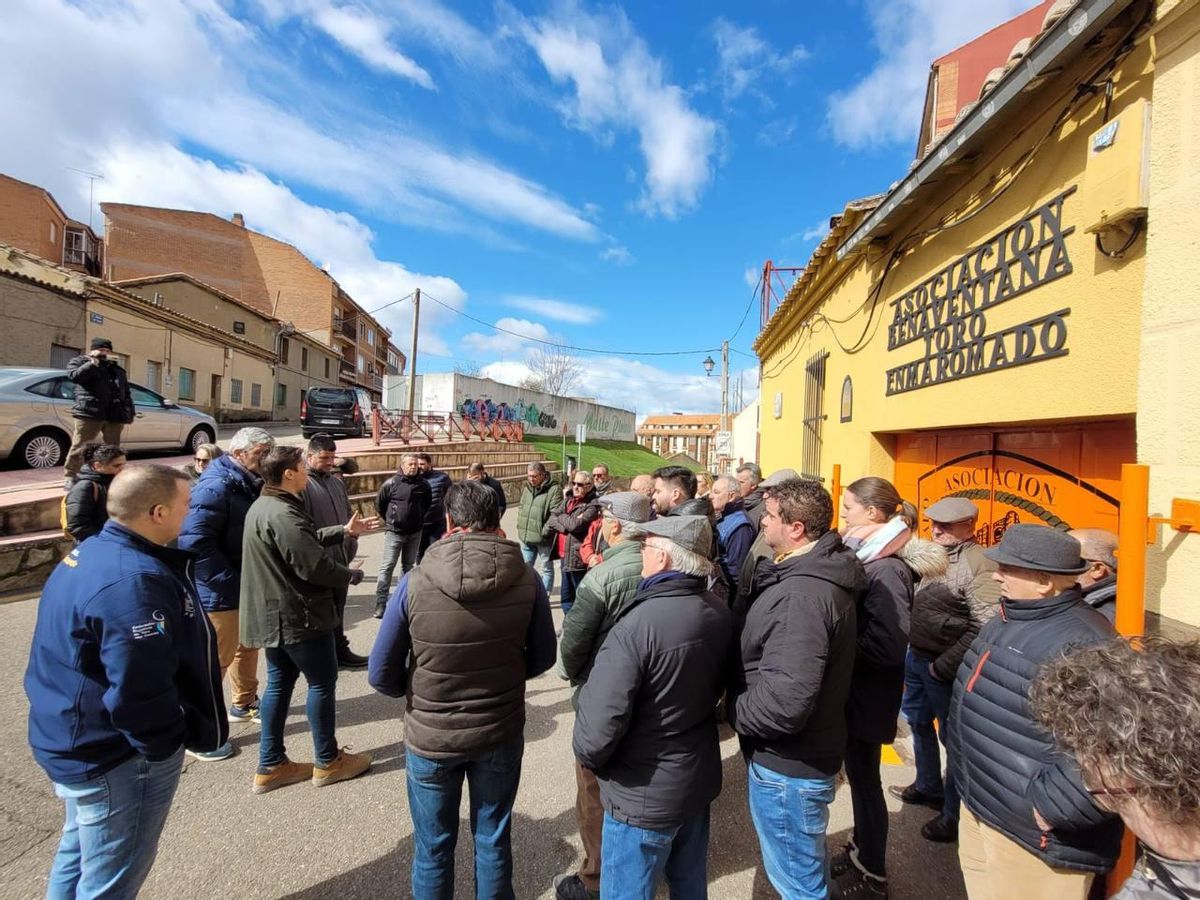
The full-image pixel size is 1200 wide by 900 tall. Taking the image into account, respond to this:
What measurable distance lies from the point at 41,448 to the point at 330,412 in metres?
7.59

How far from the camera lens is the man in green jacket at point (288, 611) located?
2766mm

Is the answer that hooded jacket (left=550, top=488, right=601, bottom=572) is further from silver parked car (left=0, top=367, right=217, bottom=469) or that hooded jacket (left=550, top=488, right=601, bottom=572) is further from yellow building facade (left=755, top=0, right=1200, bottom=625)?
silver parked car (left=0, top=367, right=217, bottom=469)

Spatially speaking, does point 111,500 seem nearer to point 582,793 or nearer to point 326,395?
point 582,793

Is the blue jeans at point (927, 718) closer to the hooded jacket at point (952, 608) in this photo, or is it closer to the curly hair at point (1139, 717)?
the hooded jacket at point (952, 608)

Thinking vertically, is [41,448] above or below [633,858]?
above

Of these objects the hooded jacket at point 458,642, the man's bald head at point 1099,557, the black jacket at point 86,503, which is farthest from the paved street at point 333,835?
the man's bald head at point 1099,557

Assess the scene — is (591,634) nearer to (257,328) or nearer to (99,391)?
(99,391)

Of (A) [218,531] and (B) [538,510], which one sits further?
(B) [538,510]

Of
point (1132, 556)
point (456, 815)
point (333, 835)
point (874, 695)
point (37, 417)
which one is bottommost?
point (333, 835)

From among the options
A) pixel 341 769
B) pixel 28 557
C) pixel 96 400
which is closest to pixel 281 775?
pixel 341 769

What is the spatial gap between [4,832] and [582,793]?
272cm

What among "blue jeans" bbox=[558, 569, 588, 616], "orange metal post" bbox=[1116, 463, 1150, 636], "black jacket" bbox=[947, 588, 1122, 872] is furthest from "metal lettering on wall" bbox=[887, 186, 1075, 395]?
"blue jeans" bbox=[558, 569, 588, 616]

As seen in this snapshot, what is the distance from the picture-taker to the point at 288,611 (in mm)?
2777

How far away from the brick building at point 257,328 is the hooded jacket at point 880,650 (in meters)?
26.4
